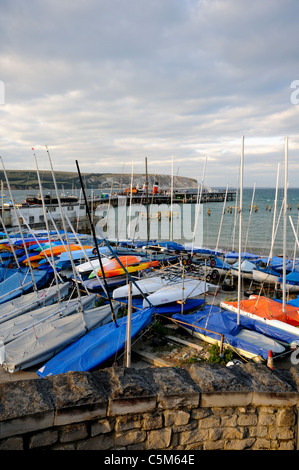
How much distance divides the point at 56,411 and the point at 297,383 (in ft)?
10.3

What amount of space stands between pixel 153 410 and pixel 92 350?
747 centimetres

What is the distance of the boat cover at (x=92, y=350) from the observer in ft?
31.9

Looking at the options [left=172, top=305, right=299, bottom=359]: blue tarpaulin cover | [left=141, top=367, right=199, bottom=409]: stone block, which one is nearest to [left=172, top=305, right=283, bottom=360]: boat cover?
[left=172, top=305, right=299, bottom=359]: blue tarpaulin cover

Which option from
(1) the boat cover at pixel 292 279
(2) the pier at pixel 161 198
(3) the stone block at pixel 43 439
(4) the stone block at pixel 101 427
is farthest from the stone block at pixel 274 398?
(2) the pier at pixel 161 198

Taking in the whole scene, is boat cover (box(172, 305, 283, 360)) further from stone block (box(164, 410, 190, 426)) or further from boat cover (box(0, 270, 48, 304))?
boat cover (box(0, 270, 48, 304))

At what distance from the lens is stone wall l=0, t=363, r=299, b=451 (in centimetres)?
327

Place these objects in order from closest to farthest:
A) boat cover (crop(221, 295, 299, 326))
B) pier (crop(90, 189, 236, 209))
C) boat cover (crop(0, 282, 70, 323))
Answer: boat cover (crop(221, 295, 299, 326))
boat cover (crop(0, 282, 70, 323))
pier (crop(90, 189, 236, 209))

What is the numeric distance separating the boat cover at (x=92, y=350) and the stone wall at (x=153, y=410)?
649 centimetres

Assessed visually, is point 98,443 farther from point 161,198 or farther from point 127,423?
point 161,198

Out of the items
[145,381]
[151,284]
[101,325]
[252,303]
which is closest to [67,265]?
[151,284]

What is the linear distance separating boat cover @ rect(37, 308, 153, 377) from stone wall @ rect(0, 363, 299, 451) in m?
6.49

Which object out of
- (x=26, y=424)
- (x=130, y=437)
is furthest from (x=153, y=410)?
(x=26, y=424)

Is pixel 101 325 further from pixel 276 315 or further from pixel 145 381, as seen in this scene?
pixel 145 381

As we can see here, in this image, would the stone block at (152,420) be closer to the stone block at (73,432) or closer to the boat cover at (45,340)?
the stone block at (73,432)
